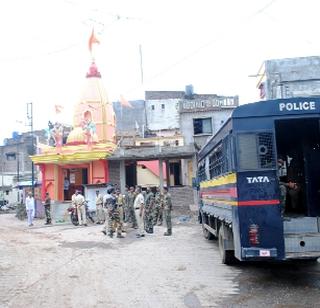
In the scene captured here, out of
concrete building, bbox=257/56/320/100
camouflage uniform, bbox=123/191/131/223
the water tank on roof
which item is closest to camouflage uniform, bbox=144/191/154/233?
camouflage uniform, bbox=123/191/131/223

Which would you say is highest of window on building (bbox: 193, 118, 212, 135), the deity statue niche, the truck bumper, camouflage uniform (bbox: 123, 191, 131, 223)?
window on building (bbox: 193, 118, 212, 135)

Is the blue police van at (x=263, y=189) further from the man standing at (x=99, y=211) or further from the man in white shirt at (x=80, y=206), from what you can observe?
the man standing at (x=99, y=211)

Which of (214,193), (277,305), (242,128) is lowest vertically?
(277,305)

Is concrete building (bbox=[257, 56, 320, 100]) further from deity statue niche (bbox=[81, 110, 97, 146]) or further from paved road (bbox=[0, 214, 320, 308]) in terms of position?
paved road (bbox=[0, 214, 320, 308])

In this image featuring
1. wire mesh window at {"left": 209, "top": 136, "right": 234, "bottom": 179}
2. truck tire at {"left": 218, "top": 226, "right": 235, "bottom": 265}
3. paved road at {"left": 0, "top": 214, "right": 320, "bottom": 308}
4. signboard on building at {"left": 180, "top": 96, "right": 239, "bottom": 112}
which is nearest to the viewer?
paved road at {"left": 0, "top": 214, "right": 320, "bottom": 308}

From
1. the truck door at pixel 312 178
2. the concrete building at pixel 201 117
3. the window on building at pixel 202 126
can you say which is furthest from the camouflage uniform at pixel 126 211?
the window on building at pixel 202 126

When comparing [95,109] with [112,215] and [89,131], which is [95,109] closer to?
[89,131]

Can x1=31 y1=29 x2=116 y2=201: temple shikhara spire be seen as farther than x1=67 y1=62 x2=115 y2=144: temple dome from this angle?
No

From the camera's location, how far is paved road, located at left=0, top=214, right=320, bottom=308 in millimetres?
7336

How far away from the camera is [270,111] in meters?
7.95

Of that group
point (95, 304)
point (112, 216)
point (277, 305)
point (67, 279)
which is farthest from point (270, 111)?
point (112, 216)

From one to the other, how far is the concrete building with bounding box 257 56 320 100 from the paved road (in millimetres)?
18202

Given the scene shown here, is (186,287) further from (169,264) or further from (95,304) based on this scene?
(169,264)

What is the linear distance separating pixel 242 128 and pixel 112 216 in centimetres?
1004
